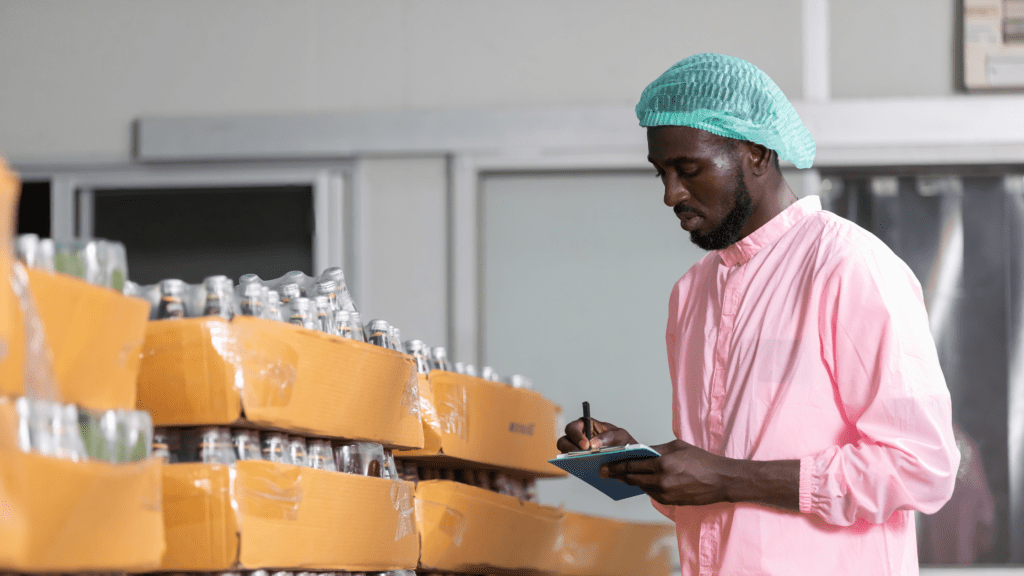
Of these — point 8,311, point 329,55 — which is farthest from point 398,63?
point 8,311

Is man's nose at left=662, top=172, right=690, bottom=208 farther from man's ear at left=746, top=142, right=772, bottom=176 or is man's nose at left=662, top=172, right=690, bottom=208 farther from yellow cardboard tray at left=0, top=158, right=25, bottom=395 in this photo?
yellow cardboard tray at left=0, top=158, right=25, bottom=395

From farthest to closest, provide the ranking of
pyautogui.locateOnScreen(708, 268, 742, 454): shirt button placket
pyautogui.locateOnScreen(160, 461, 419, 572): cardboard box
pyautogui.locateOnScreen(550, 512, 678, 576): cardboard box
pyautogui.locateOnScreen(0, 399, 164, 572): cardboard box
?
pyautogui.locateOnScreen(550, 512, 678, 576): cardboard box
pyautogui.locateOnScreen(708, 268, 742, 454): shirt button placket
pyautogui.locateOnScreen(160, 461, 419, 572): cardboard box
pyautogui.locateOnScreen(0, 399, 164, 572): cardboard box

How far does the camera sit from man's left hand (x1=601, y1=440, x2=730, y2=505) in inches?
81.1

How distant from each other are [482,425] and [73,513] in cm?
180

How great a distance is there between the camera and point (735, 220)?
2301 millimetres

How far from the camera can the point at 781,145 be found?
2336mm

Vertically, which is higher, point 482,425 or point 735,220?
point 735,220

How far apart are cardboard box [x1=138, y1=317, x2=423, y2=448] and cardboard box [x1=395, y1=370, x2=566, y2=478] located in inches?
21.0

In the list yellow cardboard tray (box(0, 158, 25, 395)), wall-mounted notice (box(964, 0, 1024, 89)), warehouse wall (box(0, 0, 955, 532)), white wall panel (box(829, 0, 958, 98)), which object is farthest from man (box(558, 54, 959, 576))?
wall-mounted notice (box(964, 0, 1024, 89))

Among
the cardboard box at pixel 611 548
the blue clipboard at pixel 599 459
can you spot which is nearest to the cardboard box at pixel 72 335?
the blue clipboard at pixel 599 459

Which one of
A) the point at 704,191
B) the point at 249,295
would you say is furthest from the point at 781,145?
the point at 249,295

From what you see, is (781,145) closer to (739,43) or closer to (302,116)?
(739,43)

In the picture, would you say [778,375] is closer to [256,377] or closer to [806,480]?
[806,480]

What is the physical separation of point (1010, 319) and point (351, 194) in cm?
326
